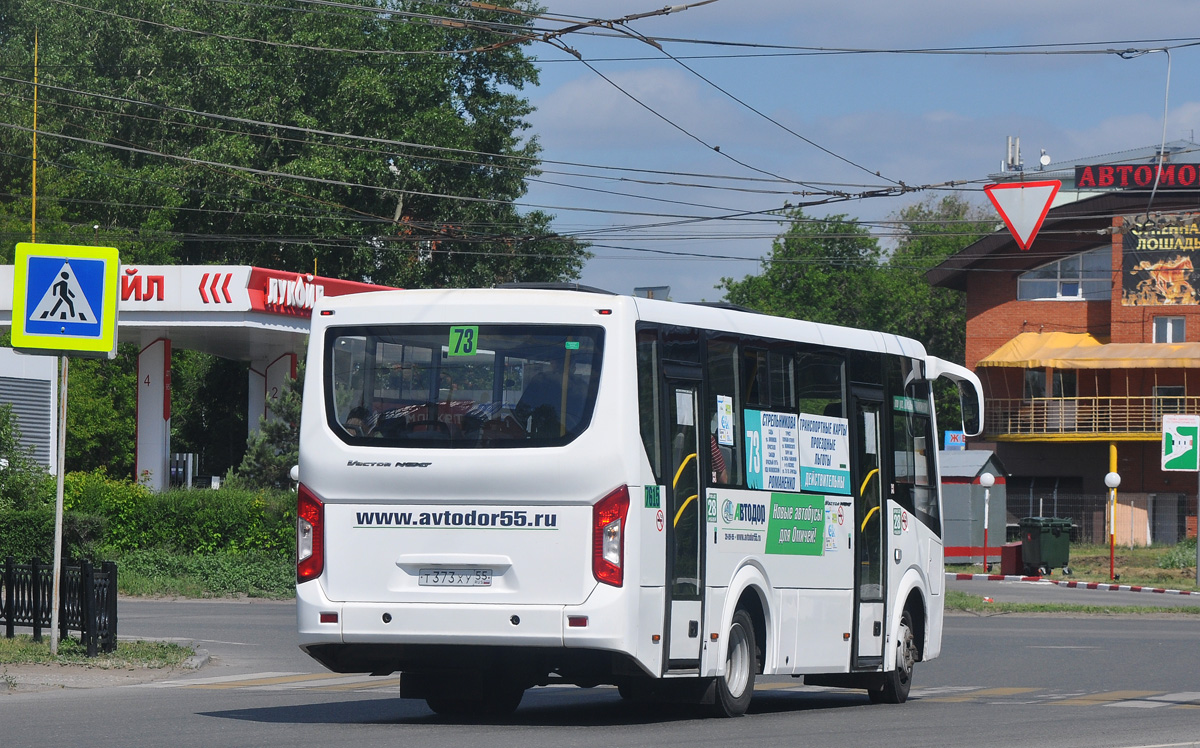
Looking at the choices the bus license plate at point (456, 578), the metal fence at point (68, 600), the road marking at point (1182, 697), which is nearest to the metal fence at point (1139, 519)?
the road marking at point (1182, 697)

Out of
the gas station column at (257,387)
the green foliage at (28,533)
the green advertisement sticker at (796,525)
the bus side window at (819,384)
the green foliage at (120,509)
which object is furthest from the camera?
the gas station column at (257,387)

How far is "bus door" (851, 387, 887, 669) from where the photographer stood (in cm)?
1452

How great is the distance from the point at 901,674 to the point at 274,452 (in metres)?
23.1

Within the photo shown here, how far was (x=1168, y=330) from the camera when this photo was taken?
62.5 meters

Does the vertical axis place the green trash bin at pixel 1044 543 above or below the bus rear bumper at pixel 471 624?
below

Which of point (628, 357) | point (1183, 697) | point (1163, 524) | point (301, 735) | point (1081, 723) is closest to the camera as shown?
point (301, 735)

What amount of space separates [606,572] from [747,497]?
6.87ft

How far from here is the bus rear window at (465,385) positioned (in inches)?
453

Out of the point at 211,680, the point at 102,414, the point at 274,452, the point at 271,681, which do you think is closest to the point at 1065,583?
the point at 274,452

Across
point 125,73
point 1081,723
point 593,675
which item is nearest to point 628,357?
point 593,675

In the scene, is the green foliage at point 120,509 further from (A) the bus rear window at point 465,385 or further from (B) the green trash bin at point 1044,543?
(A) the bus rear window at point 465,385

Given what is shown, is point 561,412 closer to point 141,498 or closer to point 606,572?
point 606,572

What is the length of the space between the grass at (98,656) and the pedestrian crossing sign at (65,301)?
9.27 ft

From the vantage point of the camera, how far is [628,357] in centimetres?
1155
